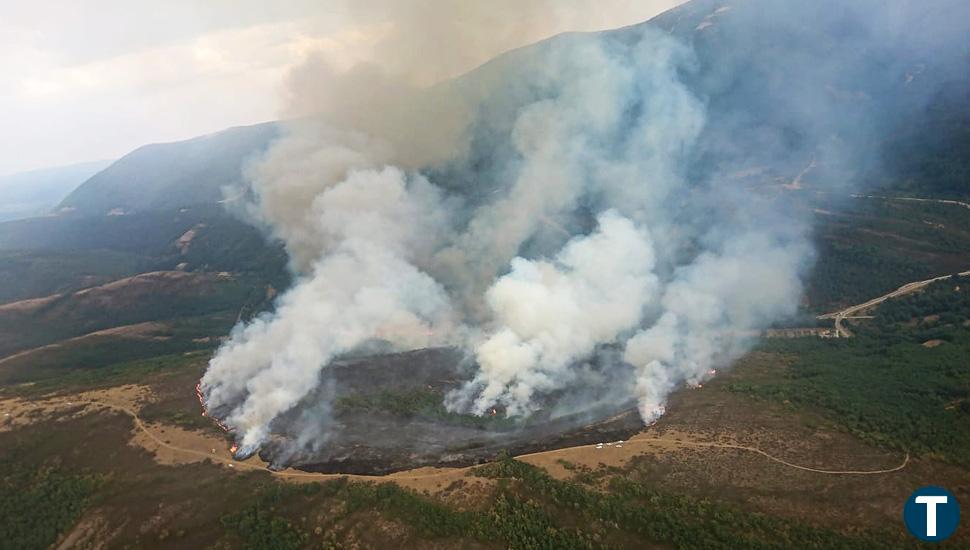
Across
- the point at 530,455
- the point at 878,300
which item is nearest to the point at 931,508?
the point at 530,455

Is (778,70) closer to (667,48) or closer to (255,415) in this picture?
(667,48)

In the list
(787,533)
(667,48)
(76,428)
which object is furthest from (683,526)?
(667,48)

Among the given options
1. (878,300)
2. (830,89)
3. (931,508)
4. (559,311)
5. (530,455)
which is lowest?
(931,508)

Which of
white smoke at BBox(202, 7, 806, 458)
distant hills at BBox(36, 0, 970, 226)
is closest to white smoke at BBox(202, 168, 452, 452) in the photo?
white smoke at BBox(202, 7, 806, 458)

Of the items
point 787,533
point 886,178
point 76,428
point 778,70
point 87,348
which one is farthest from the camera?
point 778,70

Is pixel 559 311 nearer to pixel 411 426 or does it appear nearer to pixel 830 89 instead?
pixel 411 426
